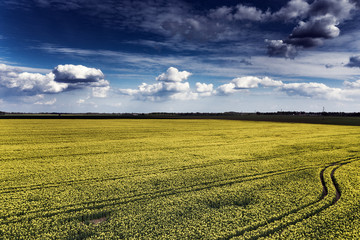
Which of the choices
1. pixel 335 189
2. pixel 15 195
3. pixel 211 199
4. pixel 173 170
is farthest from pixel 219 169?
pixel 15 195

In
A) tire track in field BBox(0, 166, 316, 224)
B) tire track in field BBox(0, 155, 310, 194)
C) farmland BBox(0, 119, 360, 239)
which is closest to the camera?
farmland BBox(0, 119, 360, 239)

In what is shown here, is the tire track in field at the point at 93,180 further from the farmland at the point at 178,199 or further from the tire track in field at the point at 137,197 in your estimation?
the tire track in field at the point at 137,197

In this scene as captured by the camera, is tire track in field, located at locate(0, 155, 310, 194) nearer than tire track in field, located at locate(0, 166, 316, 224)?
No

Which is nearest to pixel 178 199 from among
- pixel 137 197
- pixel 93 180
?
pixel 137 197

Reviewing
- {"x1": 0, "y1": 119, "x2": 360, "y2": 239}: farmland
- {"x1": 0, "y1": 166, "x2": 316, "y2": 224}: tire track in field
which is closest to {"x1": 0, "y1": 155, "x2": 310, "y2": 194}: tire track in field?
{"x1": 0, "y1": 119, "x2": 360, "y2": 239}: farmland

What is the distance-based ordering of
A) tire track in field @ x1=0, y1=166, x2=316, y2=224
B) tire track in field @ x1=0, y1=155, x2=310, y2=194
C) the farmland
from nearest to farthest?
the farmland, tire track in field @ x1=0, y1=166, x2=316, y2=224, tire track in field @ x1=0, y1=155, x2=310, y2=194

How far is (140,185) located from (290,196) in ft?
16.1

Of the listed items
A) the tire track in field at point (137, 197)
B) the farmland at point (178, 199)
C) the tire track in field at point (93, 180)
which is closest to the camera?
the farmland at point (178, 199)

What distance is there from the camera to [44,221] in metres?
5.04

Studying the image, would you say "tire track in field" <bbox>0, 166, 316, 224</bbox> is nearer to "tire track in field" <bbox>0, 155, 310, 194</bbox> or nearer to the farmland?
the farmland

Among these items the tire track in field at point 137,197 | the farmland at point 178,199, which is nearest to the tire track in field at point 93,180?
the farmland at point 178,199

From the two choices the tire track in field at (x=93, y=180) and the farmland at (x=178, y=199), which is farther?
the tire track in field at (x=93, y=180)

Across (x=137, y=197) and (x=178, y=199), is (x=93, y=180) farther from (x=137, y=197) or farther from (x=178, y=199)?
(x=178, y=199)

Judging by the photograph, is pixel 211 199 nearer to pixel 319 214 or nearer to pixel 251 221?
pixel 251 221
